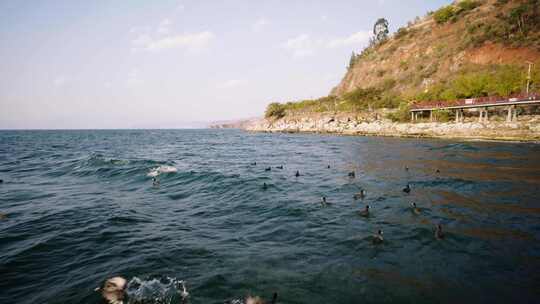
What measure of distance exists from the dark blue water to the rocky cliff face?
6833 cm

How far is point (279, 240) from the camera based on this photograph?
31.9 ft

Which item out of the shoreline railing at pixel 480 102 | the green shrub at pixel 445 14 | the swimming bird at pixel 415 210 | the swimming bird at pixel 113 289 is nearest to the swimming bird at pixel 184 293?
the swimming bird at pixel 113 289

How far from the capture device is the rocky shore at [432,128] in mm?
37903

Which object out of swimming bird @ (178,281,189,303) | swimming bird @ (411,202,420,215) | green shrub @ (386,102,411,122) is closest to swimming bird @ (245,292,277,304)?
swimming bird @ (178,281,189,303)

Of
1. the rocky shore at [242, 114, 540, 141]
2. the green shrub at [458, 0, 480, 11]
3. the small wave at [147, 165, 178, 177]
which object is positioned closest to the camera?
the small wave at [147, 165, 178, 177]

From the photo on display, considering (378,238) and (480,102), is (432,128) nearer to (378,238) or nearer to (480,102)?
(480,102)

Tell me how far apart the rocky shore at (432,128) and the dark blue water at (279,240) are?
23555 mm

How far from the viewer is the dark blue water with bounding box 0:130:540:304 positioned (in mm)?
6828

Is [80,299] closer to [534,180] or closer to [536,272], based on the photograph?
[536,272]

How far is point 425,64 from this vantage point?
8525 cm

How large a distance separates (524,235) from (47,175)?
101 ft

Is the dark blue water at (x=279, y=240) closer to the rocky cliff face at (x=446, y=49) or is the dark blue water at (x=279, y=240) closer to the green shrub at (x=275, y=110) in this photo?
the rocky cliff face at (x=446, y=49)

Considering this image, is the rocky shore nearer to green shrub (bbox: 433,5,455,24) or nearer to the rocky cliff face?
the rocky cliff face

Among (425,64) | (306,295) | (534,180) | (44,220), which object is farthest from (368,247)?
(425,64)
